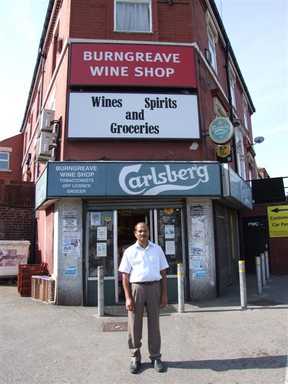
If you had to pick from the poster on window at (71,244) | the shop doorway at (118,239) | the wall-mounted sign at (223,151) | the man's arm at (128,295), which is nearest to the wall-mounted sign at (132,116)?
the wall-mounted sign at (223,151)

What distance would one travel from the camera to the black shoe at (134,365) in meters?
5.05

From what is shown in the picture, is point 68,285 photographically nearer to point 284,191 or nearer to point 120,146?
point 120,146

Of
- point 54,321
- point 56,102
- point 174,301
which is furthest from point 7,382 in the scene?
point 56,102

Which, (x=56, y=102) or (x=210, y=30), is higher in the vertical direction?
(x=210, y=30)

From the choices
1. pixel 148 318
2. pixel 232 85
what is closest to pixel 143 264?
pixel 148 318

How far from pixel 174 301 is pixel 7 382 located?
19.2ft

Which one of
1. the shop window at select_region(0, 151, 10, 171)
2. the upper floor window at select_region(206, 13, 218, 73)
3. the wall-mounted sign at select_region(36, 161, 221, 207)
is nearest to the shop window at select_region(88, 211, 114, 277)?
the wall-mounted sign at select_region(36, 161, 221, 207)

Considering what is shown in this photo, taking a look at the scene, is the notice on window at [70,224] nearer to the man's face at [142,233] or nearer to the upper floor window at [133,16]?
the man's face at [142,233]

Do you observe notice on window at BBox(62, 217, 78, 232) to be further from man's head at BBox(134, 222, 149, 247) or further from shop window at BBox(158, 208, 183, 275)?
man's head at BBox(134, 222, 149, 247)

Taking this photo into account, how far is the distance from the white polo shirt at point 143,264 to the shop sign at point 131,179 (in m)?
4.33

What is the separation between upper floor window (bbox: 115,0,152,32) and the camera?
472 inches

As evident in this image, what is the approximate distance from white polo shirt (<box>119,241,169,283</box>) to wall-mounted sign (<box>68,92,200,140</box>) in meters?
5.58

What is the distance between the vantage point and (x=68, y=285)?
9.85m

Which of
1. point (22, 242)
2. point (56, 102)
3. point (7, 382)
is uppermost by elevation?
point (56, 102)
